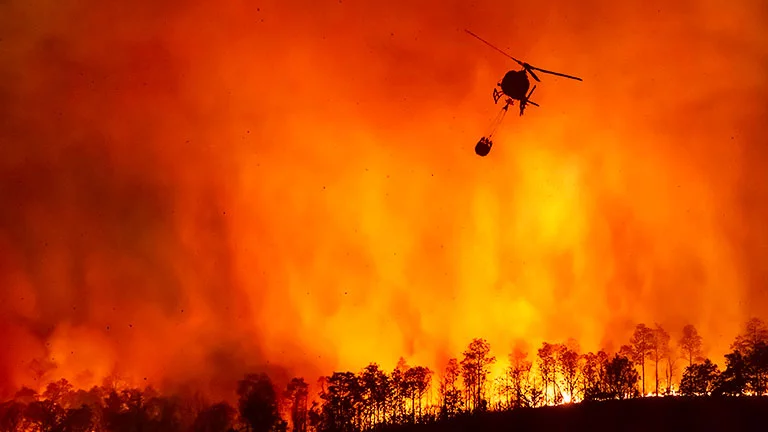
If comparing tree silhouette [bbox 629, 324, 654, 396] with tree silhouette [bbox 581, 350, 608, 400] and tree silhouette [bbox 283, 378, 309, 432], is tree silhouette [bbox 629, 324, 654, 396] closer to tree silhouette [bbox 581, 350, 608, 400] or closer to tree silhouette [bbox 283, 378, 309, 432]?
tree silhouette [bbox 581, 350, 608, 400]

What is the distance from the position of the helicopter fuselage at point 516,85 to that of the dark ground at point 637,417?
1067 inches

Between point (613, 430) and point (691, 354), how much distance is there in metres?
76.2

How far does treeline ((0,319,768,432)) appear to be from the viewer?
80.6 meters

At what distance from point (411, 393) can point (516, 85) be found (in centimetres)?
6737

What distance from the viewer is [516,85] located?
42406 millimetres

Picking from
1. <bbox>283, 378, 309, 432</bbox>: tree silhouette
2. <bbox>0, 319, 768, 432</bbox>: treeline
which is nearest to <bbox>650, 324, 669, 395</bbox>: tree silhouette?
<bbox>0, 319, 768, 432</bbox>: treeline

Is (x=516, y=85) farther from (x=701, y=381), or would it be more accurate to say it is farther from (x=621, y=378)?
(x=621, y=378)

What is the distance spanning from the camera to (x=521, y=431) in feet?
192

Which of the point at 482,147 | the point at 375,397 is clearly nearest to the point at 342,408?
the point at 375,397

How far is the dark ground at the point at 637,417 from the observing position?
165 ft

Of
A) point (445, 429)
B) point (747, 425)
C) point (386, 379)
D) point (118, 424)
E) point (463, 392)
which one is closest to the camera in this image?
point (747, 425)

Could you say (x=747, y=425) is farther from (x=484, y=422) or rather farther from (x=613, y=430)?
(x=484, y=422)

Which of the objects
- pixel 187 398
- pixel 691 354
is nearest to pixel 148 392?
pixel 187 398

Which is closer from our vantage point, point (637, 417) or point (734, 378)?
point (637, 417)
